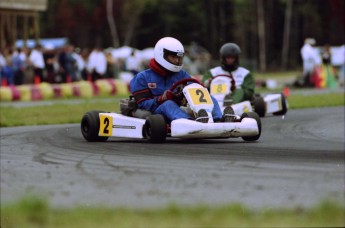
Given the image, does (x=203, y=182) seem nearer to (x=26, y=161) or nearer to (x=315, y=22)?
(x=26, y=161)

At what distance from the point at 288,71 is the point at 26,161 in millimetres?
47113

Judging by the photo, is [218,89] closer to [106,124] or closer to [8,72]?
[106,124]

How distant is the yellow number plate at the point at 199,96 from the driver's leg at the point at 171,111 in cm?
19

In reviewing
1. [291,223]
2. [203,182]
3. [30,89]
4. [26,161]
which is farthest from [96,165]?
[30,89]

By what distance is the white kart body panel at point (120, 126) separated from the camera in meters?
10.9

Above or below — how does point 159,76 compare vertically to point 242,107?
above

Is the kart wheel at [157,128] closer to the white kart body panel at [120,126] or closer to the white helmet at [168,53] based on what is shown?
the white kart body panel at [120,126]

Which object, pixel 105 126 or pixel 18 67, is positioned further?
pixel 18 67

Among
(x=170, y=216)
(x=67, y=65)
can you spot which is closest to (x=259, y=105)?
(x=170, y=216)

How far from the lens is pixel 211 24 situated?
6069cm

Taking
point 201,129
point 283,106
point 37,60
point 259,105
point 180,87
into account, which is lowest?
point 283,106

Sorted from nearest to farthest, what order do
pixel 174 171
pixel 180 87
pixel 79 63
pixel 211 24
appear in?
1. pixel 174 171
2. pixel 180 87
3. pixel 79 63
4. pixel 211 24

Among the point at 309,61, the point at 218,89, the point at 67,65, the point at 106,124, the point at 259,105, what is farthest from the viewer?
the point at 309,61

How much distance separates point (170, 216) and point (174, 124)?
180 inches
